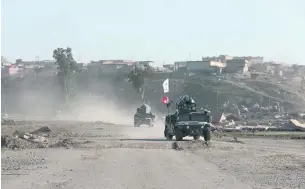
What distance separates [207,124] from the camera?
116 ft

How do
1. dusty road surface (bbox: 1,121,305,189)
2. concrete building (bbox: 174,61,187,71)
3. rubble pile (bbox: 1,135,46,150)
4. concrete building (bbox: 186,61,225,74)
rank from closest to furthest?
dusty road surface (bbox: 1,121,305,189) < rubble pile (bbox: 1,135,46,150) < concrete building (bbox: 186,61,225,74) < concrete building (bbox: 174,61,187,71)

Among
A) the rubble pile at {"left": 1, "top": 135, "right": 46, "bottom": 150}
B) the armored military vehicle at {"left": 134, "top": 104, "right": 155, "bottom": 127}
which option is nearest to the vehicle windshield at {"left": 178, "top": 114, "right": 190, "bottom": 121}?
the rubble pile at {"left": 1, "top": 135, "right": 46, "bottom": 150}

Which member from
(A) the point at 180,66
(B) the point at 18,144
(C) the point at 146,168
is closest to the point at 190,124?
(B) the point at 18,144

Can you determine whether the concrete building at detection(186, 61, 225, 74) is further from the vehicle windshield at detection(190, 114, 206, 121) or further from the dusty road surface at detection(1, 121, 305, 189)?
the dusty road surface at detection(1, 121, 305, 189)

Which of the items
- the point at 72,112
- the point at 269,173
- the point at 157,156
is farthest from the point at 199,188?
the point at 72,112

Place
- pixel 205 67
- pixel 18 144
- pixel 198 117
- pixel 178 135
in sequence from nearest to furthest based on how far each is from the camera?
pixel 18 144, pixel 178 135, pixel 198 117, pixel 205 67

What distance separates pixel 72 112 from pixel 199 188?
100 meters

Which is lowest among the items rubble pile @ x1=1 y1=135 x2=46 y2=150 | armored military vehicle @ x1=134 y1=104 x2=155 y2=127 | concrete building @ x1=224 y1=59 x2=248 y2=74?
armored military vehicle @ x1=134 y1=104 x2=155 y2=127

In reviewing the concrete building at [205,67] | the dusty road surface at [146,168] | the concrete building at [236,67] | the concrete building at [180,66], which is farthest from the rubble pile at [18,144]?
the concrete building at [180,66]

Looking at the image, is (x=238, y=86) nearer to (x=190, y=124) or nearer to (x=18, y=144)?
(x=190, y=124)

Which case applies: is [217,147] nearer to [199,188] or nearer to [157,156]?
[157,156]

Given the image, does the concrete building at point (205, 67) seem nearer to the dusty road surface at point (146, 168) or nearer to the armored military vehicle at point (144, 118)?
the armored military vehicle at point (144, 118)

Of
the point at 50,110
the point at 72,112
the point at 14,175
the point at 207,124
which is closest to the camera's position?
the point at 14,175

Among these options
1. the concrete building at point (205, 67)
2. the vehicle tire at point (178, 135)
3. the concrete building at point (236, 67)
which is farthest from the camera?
the concrete building at point (236, 67)
